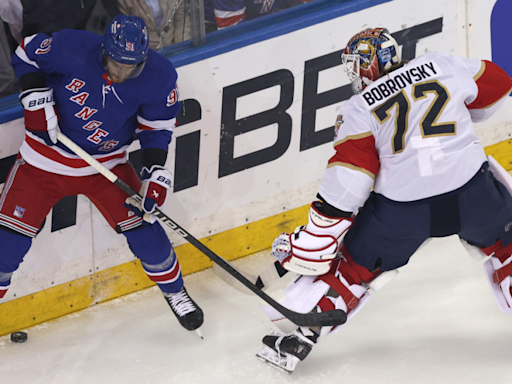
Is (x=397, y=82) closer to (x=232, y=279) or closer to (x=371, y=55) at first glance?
(x=371, y=55)

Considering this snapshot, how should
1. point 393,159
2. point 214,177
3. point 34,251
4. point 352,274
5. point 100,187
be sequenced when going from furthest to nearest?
point 214,177, point 34,251, point 100,187, point 352,274, point 393,159

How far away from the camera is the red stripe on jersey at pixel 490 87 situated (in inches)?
91.8

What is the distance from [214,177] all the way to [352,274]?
3.46 feet

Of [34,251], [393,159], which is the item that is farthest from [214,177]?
[393,159]

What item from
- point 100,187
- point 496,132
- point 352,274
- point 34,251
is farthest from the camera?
point 496,132

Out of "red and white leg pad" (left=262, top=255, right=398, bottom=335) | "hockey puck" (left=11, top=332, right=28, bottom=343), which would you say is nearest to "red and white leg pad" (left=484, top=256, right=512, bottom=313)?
"red and white leg pad" (left=262, top=255, right=398, bottom=335)

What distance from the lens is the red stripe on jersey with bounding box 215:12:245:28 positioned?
3109mm

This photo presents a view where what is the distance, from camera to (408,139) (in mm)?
2199

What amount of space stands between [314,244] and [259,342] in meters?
0.72

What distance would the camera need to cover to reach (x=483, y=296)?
9.82ft

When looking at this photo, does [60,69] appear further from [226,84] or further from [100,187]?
[226,84]

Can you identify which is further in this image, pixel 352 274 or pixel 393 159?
pixel 352 274

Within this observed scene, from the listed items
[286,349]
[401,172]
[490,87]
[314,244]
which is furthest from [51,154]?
[490,87]

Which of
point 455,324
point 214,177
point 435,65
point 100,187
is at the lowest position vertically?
point 455,324
